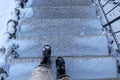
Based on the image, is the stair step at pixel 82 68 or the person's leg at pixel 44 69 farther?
the stair step at pixel 82 68

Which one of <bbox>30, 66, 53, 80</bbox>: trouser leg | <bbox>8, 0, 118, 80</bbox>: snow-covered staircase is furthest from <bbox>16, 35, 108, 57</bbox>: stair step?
<bbox>30, 66, 53, 80</bbox>: trouser leg

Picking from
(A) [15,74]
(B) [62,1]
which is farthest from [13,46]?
(B) [62,1]

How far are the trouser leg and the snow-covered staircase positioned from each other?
37 centimetres

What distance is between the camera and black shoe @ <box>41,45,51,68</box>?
3.73m

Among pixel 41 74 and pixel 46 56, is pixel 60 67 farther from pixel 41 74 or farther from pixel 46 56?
pixel 41 74

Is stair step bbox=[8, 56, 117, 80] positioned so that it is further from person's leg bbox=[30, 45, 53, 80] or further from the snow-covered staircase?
person's leg bbox=[30, 45, 53, 80]

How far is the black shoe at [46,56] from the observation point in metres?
3.73

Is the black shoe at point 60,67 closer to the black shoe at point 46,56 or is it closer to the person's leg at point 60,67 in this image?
the person's leg at point 60,67

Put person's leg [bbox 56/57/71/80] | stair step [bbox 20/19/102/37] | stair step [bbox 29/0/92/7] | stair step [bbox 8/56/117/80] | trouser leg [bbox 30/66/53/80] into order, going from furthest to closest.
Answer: stair step [bbox 29/0/92/7], stair step [bbox 20/19/102/37], stair step [bbox 8/56/117/80], person's leg [bbox 56/57/71/80], trouser leg [bbox 30/66/53/80]

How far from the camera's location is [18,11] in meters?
5.04

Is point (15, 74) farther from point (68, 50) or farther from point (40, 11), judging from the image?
point (40, 11)

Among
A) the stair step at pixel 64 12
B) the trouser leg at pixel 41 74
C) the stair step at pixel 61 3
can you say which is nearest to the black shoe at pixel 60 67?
the trouser leg at pixel 41 74

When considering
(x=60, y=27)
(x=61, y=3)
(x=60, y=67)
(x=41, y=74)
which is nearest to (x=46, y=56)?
(x=60, y=67)

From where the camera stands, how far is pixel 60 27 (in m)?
4.51
